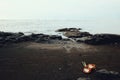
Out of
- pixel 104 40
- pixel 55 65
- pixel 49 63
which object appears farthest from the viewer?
pixel 104 40

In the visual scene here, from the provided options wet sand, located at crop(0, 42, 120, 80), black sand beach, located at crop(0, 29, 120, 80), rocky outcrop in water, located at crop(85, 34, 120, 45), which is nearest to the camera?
black sand beach, located at crop(0, 29, 120, 80)

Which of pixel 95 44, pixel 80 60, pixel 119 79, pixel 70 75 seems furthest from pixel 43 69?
pixel 95 44

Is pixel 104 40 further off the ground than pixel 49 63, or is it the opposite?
pixel 49 63

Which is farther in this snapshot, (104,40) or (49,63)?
(104,40)

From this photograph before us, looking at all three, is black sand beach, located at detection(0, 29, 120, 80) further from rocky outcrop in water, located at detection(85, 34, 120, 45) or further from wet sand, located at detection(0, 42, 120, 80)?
rocky outcrop in water, located at detection(85, 34, 120, 45)

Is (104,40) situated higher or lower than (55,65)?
lower

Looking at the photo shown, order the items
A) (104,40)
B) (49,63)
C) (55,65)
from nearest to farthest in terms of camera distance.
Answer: (55,65), (49,63), (104,40)

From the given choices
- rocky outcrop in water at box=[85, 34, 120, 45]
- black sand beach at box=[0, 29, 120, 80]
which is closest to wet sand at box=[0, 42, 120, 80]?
black sand beach at box=[0, 29, 120, 80]

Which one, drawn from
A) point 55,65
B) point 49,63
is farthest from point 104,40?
point 55,65

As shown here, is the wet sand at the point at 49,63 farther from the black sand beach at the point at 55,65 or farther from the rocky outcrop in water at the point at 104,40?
the rocky outcrop in water at the point at 104,40

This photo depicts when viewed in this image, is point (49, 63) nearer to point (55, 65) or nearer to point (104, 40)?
point (55, 65)

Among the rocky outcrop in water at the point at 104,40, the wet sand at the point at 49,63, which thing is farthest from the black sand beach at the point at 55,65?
the rocky outcrop in water at the point at 104,40

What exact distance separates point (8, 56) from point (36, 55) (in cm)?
386

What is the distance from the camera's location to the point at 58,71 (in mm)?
21250
